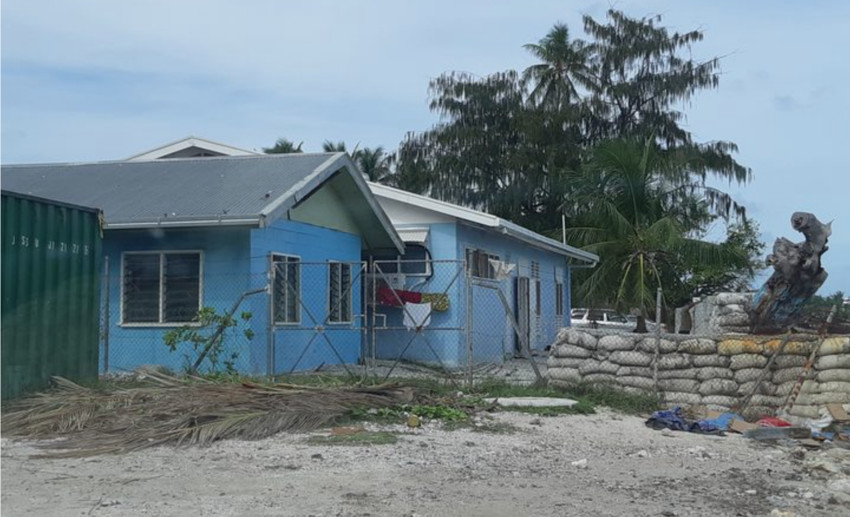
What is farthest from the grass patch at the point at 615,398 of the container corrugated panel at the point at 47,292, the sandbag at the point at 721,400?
the container corrugated panel at the point at 47,292

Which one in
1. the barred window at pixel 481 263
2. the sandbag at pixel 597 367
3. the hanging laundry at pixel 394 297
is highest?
the barred window at pixel 481 263

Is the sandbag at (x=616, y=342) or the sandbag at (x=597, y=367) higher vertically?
the sandbag at (x=616, y=342)

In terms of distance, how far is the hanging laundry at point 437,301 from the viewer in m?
19.6

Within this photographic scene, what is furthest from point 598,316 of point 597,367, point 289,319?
point 597,367

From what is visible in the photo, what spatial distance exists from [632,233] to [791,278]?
14646mm

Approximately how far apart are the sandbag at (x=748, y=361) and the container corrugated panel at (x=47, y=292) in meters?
8.63

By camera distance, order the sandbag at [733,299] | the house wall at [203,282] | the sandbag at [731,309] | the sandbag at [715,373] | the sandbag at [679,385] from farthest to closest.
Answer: the house wall at [203,282] < the sandbag at [733,299] < the sandbag at [731,309] < the sandbag at [679,385] < the sandbag at [715,373]

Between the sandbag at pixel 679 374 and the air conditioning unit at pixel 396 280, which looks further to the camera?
the air conditioning unit at pixel 396 280

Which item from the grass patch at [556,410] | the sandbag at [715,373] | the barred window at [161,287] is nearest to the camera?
the grass patch at [556,410]

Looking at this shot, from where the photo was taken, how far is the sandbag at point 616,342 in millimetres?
13797

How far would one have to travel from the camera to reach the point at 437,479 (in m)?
8.35

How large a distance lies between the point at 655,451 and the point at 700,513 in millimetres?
2936

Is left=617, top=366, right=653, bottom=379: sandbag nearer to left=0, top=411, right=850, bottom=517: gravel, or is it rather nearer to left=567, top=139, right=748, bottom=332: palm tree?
left=0, top=411, right=850, bottom=517: gravel

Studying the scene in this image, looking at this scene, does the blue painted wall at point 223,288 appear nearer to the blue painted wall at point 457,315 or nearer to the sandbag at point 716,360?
the blue painted wall at point 457,315
